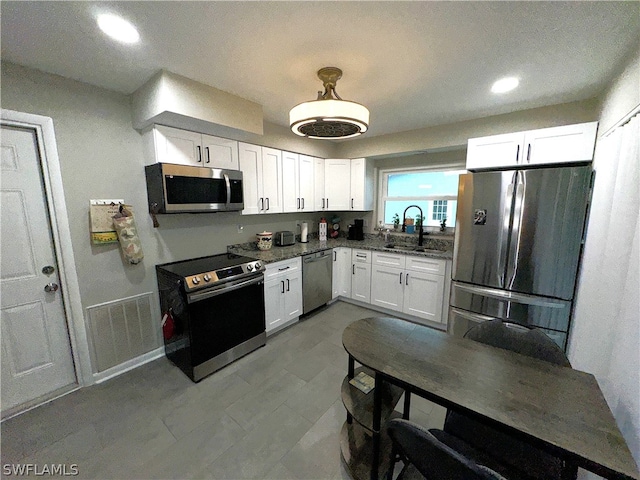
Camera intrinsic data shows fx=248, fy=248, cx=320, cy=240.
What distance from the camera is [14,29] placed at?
1354 mm

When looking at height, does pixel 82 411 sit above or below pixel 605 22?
below

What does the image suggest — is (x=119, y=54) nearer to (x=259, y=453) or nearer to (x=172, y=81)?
(x=172, y=81)

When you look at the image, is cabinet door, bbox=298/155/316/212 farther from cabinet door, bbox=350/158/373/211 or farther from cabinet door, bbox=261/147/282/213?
cabinet door, bbox=350/158/373/211

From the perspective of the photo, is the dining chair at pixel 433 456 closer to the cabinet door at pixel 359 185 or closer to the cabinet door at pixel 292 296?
the cabinet door at pixel 292 296

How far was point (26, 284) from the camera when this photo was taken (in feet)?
6.00

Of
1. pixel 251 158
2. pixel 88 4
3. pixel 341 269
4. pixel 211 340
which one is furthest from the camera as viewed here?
pixel 341 269

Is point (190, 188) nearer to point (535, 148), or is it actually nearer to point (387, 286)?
point (387, 286)

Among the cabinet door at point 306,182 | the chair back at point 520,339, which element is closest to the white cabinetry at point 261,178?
the cabinet door at point 306,182

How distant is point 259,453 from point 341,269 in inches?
94.9

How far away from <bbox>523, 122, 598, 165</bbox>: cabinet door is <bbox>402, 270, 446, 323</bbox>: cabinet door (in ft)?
4.82

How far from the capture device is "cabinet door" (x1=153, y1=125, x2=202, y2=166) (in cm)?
208

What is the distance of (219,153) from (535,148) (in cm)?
295

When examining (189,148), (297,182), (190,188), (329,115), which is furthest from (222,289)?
(297,182)

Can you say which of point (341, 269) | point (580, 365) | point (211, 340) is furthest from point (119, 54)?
point (580, 365)
